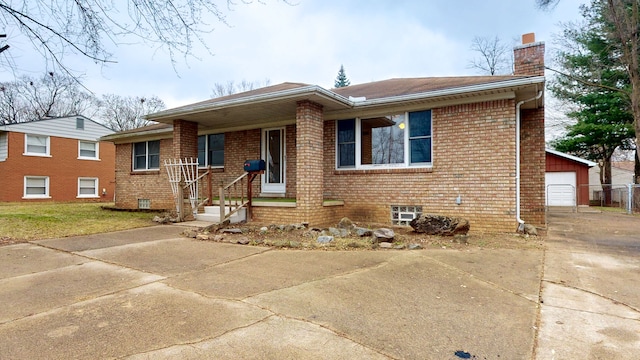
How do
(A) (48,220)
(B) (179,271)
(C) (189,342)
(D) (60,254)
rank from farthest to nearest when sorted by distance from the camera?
1. (A) (48,220)
2. (D) (60,254)
3. (B) (179,271)
4. (C) (189,342)

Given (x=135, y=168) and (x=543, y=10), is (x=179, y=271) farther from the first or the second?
(x=543, y=10)

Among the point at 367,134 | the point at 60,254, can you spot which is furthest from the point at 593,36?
the point at 60,254

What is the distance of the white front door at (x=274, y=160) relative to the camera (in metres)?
9.94

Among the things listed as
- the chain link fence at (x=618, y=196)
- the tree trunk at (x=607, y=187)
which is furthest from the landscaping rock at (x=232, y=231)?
the tree trunk at (x=607, y=187)

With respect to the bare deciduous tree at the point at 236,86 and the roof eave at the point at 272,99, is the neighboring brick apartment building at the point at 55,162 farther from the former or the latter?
the bare deciduous tree at the point at 236,86

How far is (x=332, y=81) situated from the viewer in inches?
1875

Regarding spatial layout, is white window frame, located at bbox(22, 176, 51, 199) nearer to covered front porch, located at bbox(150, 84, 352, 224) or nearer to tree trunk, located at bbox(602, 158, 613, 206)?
covered front porch, located at bbox(150, 84, 352, 224)

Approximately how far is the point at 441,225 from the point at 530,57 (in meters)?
5.25

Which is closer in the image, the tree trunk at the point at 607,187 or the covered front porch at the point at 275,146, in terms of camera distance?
the covered front porch at the point at 275,146

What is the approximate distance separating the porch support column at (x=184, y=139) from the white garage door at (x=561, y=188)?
726 inches

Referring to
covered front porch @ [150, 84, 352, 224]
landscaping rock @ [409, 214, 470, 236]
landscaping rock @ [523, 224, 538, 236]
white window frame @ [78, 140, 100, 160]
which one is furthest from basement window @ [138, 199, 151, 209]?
white window frame @ [78, 140, 100, 160]

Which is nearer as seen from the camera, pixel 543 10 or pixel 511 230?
pixel 511 230

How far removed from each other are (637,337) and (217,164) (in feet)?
34.5

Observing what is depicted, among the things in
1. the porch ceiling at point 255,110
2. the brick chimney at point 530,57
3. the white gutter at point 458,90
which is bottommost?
the porch ceiling at point 255,110
